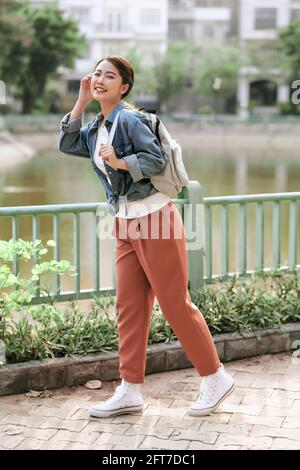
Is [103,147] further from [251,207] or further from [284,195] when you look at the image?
[251,207]

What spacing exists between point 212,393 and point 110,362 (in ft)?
2.28

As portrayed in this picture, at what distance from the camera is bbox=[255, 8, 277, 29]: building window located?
193ft

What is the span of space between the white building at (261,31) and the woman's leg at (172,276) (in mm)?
54469

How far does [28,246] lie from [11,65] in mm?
43459

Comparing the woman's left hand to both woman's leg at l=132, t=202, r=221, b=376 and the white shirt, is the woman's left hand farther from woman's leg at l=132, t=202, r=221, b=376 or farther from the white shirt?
woman's leg at l=132, t=202, r=221, b=376

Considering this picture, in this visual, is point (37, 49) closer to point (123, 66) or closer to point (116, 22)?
point (116, 22)

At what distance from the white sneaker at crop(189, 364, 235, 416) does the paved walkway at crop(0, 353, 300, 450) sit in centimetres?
4

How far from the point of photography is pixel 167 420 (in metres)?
3.73

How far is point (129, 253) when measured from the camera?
12.1 ft

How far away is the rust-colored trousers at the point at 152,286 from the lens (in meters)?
3.63

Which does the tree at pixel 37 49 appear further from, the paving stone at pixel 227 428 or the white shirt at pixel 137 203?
the paving stone at pixel 227 428

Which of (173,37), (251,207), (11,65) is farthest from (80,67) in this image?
(251,207)

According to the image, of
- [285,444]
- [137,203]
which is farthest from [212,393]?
[137,203]

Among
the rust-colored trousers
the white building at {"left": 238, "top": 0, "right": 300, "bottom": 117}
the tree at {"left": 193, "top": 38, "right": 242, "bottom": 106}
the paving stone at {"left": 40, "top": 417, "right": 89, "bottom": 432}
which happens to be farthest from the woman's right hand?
the white building at {"left": 238, "top": 0, "right": 300, "bottom": 117}
